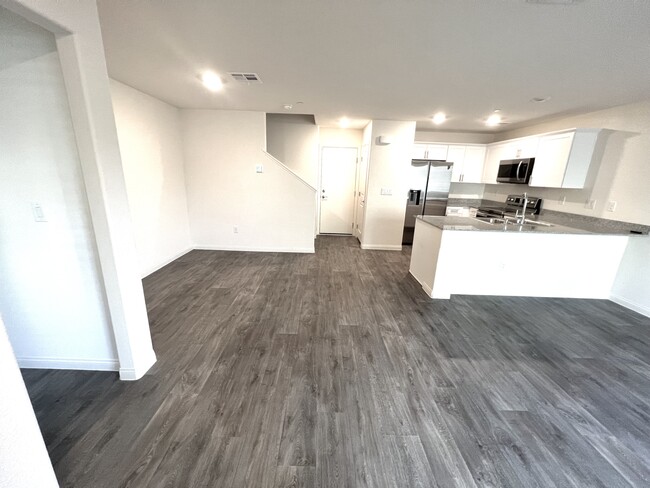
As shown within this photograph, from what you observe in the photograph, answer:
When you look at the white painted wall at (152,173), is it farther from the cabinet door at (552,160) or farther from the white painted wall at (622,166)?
the white painted wall at (622,166)

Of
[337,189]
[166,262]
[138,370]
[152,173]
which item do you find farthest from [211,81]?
[337,189]

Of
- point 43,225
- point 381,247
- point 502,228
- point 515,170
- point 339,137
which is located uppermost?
point 339,137

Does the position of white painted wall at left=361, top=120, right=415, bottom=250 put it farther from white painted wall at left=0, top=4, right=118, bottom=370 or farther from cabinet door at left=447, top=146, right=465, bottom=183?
white painted wall at left=0, top=4, right=118, bottom=370

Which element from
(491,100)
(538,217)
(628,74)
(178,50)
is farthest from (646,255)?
(178,50)

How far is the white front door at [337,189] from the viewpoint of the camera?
239 inches

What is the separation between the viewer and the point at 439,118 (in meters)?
4.43

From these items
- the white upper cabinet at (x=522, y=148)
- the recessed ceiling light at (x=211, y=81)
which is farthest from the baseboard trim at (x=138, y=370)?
the white upper cabinet at (x=522, y=148)

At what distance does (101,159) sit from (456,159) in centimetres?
591

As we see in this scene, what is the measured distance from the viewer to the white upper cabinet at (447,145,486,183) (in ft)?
18.0

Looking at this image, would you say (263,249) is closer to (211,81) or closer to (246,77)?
(211,81)

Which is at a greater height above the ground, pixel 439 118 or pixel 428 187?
pixel 439 118

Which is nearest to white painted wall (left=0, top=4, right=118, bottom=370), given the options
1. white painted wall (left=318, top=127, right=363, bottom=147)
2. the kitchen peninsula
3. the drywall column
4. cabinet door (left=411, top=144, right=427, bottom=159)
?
the drywall column

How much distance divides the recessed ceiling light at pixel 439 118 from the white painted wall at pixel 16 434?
16.3 feet

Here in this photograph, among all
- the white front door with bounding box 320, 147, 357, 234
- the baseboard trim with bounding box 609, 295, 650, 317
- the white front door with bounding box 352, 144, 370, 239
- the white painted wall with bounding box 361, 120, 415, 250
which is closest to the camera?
the baseboard trim with bounding box 609, 295, 650, 317
